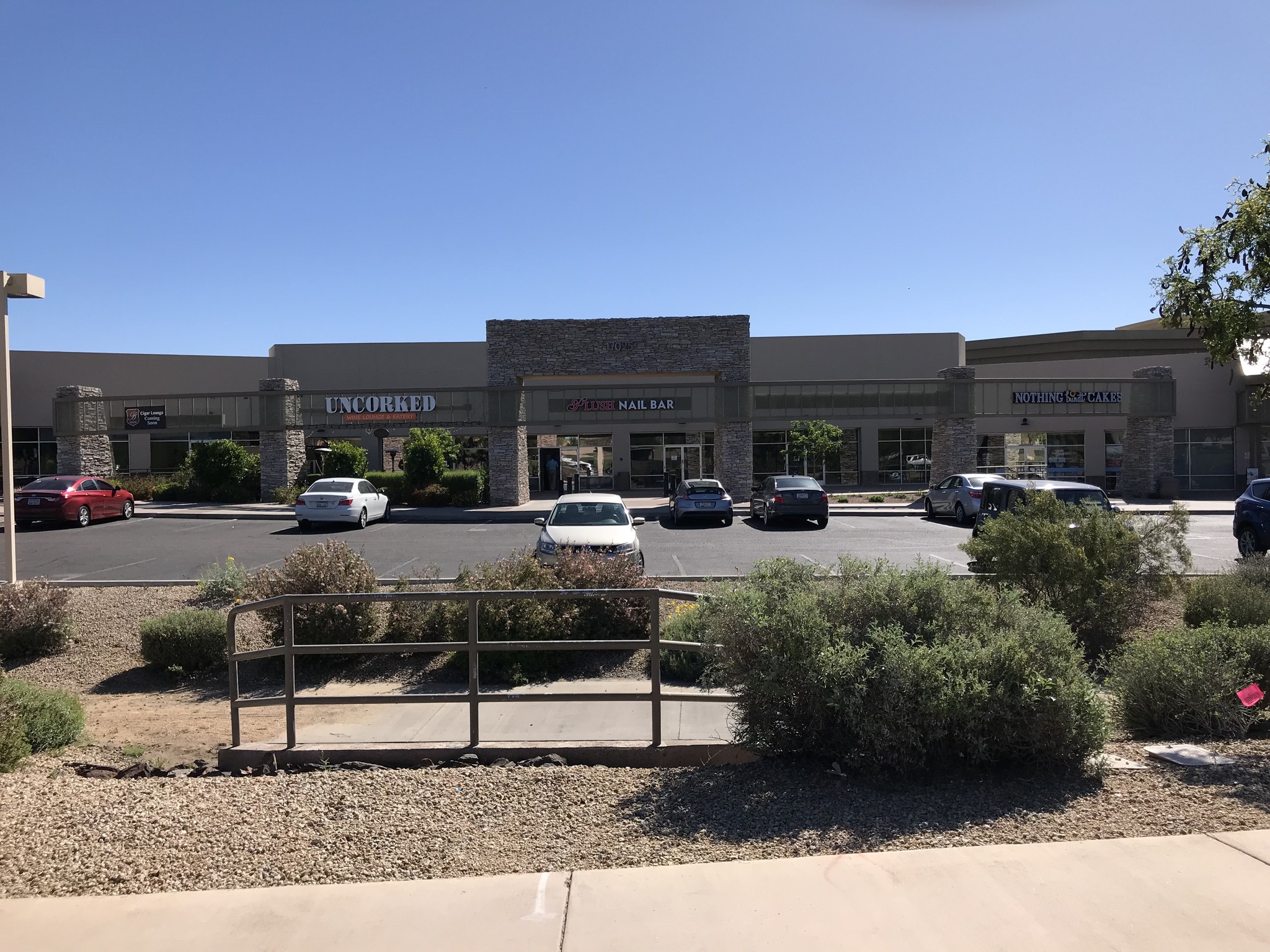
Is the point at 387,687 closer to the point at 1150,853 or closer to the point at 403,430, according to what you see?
the point at 1150,853

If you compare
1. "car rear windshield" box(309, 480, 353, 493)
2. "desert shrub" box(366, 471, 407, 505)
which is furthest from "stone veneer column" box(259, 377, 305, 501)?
"car rear windshield" box(309, 480, 353, 493)

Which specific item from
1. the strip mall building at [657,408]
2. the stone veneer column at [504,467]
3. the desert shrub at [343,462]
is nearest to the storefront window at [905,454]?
the strip mall building at [657,408]

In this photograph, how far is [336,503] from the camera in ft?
82.1

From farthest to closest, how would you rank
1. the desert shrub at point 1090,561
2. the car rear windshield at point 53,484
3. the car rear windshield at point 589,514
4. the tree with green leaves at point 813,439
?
the tree with green leaves at point 813,439 < the car rear windshield at point 53,484 < the car rear windshield at point 589,514 < the desert shrub at point 1090,561

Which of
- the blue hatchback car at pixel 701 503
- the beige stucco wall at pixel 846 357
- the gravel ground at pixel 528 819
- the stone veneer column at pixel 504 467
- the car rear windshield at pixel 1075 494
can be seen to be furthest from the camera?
the beige stucco wall at pixel 846 357

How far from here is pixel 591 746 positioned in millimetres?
5906

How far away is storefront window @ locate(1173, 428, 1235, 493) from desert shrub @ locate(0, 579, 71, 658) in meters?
42.5

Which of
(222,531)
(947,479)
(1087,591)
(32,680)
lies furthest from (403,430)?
(1087,591)

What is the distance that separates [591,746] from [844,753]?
6.05 ft

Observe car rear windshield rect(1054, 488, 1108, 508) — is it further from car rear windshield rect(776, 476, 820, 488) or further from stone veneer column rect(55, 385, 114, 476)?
stone veneer column rect(55, 385, 114, 476)

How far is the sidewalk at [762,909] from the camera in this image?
317 centimetres

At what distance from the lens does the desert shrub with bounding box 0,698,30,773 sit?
5.26 meters

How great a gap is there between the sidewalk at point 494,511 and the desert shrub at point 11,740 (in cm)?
2117

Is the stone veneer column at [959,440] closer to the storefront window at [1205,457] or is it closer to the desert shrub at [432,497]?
the storefront window at [1205,457]
